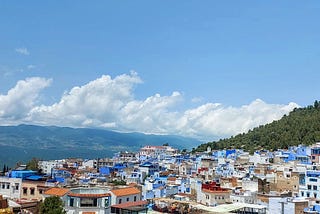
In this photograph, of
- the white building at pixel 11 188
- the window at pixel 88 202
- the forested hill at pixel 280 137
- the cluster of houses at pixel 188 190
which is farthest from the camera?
the forested hill at pixel 280 137

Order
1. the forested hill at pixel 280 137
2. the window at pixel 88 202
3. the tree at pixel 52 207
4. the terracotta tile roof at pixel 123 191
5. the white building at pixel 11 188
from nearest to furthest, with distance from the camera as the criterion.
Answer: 1. the tree at pixel 52 207
2. the window at pixel 88 202
3. the terracotta tile roof at pixel 123 191
4. the white building at pixel 11 188
5. the forested hill at pixel 280 137

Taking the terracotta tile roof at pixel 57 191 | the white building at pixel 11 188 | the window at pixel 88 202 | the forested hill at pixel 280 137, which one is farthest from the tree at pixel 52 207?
the forested hill at pixel 280 137

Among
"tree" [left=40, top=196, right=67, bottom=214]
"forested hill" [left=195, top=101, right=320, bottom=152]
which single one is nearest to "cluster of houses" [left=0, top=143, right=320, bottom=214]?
"tree" [left=40, top=196, right=67, bottom=214]

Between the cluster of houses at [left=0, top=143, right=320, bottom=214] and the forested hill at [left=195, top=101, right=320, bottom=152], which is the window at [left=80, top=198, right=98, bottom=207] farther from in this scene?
the forested hill at [left=195, top=101, right=320, bottom=152]

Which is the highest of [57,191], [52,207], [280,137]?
[280,137]

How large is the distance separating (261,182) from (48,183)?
18.0 meters

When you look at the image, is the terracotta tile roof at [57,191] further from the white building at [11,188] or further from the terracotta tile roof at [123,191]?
the white building at [11,188]

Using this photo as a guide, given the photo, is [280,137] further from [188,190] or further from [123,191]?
[123,191]

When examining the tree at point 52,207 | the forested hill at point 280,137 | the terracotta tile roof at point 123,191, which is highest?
the forested hill at point 280,137

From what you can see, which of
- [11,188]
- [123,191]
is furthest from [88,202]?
[11,188]

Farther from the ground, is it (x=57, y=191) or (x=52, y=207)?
(x=57, y=191)

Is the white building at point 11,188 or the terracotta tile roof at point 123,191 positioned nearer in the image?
the terracotta tile roof at point 123,191

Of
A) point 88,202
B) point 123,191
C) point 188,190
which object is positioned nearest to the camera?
point 88,202

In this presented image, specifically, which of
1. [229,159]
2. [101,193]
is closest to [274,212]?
[101,193]
